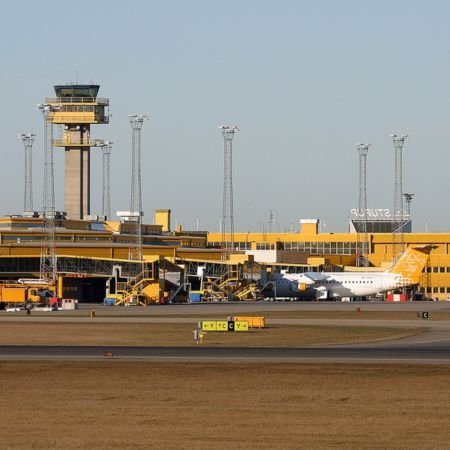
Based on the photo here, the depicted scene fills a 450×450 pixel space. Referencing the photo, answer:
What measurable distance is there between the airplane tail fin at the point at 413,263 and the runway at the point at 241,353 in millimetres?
97637

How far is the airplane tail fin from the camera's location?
551 feet

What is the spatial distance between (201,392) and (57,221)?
157 m

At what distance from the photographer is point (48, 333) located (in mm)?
83250

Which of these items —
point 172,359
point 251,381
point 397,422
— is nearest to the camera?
point 397,422

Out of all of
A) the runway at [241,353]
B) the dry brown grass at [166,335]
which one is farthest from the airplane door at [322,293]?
the runway at [241,353]

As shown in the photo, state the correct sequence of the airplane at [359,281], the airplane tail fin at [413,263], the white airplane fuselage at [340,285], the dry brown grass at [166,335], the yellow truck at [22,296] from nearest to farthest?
the dry brown grass at [166,335] → the yellow truck at [22,296] → the airplane tail fin at [413,263] → the airplane at [359,281] → the white airplane fuselage at [340,285]

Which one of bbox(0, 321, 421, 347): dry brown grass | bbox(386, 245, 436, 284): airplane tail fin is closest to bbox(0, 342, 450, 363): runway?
bbox(0, 321, 421, 347): dry brown grass

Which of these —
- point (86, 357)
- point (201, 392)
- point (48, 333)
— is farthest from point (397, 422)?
point (48, 333)

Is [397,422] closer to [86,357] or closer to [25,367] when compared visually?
[25,367]

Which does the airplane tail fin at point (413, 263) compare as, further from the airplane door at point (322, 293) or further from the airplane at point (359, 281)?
the airplane door at point (322, 293)

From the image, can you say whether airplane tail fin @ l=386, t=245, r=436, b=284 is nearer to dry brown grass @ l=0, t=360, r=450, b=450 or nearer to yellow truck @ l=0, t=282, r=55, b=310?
yellow truck @ l=0, t=282, r=55, b=310

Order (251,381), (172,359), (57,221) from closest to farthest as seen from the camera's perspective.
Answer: (251,381)
(172,359)
(57,221)

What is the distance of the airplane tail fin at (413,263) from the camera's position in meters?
168

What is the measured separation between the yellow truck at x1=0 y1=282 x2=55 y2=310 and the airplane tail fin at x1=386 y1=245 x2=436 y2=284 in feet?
181
